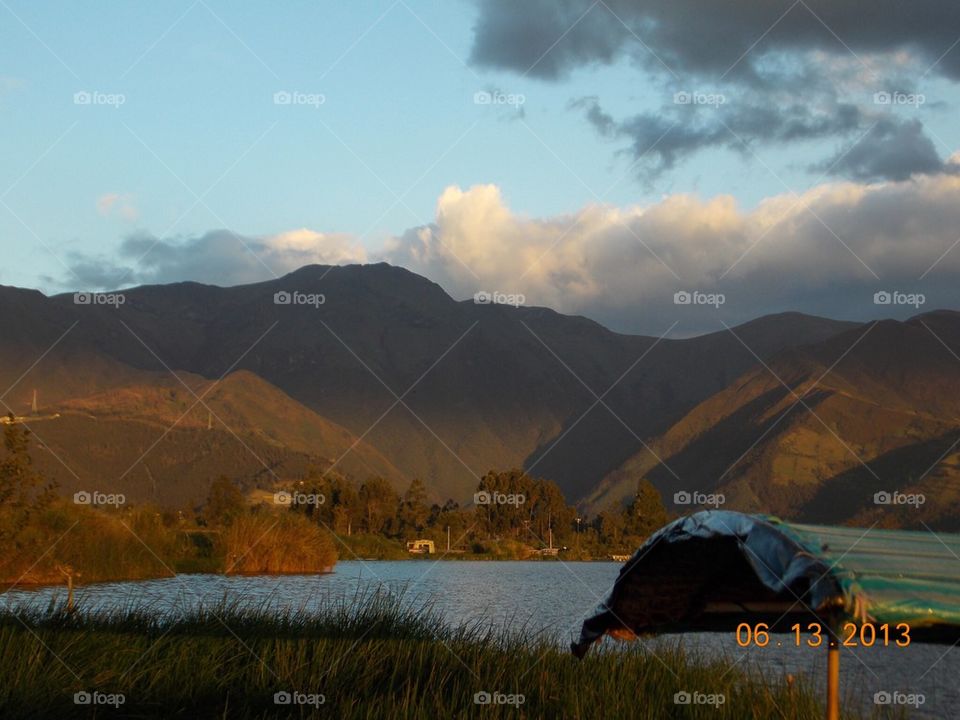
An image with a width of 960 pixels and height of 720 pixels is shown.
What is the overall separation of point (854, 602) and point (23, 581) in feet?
134

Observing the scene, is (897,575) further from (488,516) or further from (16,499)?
(488,516)

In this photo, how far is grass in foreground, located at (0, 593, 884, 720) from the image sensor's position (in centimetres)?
1350

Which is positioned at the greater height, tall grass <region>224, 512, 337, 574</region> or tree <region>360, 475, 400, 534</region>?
tree <region>360, 475, 400, 534</region>

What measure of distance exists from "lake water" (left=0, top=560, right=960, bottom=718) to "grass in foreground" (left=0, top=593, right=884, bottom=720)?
3.61 feet

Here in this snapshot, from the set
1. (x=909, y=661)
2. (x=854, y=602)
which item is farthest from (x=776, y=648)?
(x=854, y=602)

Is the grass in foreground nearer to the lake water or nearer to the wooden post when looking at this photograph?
the lake water

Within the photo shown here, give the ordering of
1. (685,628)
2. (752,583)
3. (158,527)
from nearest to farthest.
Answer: (752,583) < (685,628) < (158,527)

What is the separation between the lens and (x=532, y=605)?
155 ft

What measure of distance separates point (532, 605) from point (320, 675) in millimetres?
32977

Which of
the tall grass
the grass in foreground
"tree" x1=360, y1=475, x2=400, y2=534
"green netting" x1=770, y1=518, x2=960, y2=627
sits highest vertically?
"tree" x1=360, y1=475, x2=400, y2=534

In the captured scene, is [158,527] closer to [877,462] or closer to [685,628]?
[685,628]

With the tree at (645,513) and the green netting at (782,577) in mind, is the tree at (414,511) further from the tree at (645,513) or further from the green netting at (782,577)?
the green netting at (782,577)

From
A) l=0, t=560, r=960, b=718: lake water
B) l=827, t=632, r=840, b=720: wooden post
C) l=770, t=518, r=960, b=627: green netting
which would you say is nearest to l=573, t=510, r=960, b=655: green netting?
l=770, t=518, r=960, b=627: green netting

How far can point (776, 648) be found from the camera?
104 feet
